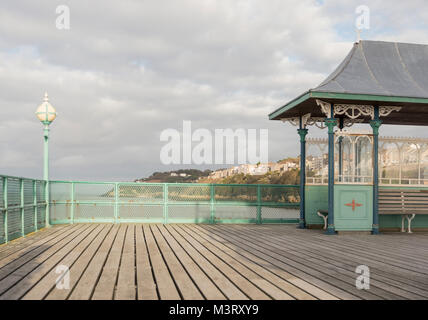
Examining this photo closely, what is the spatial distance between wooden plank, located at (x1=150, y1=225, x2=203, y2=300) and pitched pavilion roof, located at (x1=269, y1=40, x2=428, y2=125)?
562cm

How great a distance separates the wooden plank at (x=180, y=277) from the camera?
4.57 metres

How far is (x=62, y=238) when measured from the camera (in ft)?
32.3

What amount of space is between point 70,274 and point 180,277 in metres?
1.45

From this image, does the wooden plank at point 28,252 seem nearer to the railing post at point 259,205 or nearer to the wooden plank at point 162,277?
the wooden plank at point 162,277

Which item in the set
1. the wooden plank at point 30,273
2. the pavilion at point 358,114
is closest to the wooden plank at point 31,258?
the wooden plank at point 30,273

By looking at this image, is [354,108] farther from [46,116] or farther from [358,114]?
[46,116]

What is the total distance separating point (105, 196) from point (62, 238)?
155 inches

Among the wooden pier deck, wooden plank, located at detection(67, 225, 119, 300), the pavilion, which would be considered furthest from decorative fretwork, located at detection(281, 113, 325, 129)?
wooden plank, located at detection(67, 225, 119, 300)

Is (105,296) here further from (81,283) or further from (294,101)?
(294,101)

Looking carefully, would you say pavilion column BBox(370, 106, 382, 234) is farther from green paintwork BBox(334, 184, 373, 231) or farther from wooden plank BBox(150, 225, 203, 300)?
wooden plank BBox(150, 225, 203, 300)

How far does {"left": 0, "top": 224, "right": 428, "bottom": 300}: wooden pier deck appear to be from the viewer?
187 inches

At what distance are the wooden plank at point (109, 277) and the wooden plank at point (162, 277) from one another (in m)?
0.51

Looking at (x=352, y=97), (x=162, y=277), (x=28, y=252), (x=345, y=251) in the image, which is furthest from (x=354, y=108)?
(x=28, y=252)
